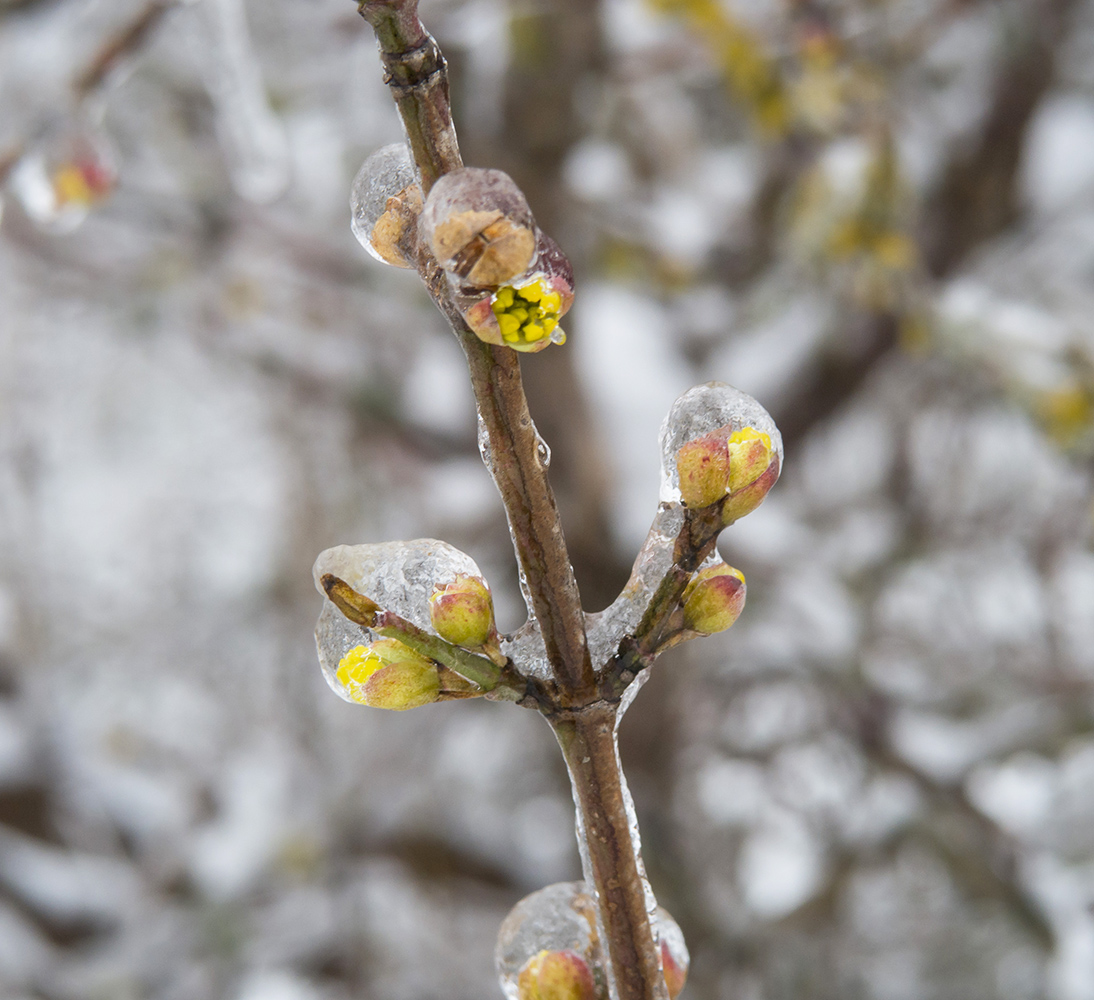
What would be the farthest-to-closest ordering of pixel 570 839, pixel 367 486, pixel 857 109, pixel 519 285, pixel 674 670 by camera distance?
pixel 367 486 < pixel 570 839 < pixel 674 670 < pixel 857 109 < pixel 519 285

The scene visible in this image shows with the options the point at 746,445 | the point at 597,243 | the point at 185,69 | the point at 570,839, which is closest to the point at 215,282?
the point at 185,69

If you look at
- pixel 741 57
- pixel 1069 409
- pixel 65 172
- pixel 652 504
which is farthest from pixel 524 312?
pixel 652 504

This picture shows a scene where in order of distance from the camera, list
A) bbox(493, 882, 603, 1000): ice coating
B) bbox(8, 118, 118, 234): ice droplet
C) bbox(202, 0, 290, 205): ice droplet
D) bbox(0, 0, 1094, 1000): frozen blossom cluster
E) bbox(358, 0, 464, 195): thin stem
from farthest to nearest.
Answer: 1. bbox(0, 0, 1094, 1000): frozen blossom cluster
2. bbox(202, 0, 290, 205): ice droplet
3. bbox(8, 118, 118, 234): ice droplet
4. bbox(493, 882, 603, 1000): ice coating
5. bbox(358, 0, 464, 195): thin stem

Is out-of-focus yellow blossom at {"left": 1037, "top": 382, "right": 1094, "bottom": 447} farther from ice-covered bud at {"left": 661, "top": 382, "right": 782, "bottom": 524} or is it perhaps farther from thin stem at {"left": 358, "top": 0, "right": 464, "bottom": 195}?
thin stem at {"left": 358, "top": 0, "right": 464, "bottom": 195}

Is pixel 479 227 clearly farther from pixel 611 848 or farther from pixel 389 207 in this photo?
pixel 611 848

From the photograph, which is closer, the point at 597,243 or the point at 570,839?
the point at 597,243

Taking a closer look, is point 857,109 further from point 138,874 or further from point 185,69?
point 138,874

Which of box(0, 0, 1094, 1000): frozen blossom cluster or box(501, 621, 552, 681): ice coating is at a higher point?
box(0, 0, 1094, 1000): frozen blossom cluster

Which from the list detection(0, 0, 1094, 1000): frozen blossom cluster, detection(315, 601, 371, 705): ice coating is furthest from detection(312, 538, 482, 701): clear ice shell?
detection(0, 0, 1094, 1000): frozen blossom cluster
